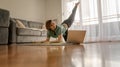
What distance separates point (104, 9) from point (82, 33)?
215cm

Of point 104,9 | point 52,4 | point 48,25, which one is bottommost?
point 48,25

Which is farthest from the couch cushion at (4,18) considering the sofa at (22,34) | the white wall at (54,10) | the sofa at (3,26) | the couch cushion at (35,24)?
the white wall at (54,10)

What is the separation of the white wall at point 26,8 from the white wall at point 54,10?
18cm

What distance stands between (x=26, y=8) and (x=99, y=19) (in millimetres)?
2307

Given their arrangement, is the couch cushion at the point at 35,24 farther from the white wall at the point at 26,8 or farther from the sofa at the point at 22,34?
the sofa at the point at 22,34

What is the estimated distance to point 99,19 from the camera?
14.1ft

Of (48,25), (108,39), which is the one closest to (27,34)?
(48,25)

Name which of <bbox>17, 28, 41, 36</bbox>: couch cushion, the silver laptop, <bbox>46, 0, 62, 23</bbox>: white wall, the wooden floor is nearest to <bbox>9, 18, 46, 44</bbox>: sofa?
<bbox>17, 28, 41, 36</bbox>: couch cushion

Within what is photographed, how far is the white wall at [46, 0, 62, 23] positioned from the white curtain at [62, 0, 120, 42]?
0.78 meters

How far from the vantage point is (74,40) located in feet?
7.90

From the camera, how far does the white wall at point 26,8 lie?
449 cm

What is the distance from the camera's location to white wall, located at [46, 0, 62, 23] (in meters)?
5.29

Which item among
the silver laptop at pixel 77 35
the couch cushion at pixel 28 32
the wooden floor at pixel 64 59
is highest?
the couch cushion at pixel 28 32

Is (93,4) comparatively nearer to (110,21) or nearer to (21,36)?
(110,21)
